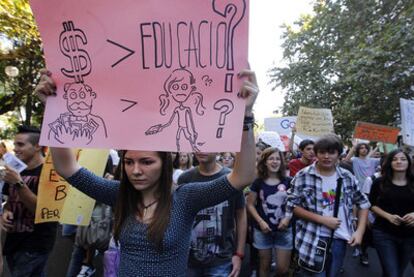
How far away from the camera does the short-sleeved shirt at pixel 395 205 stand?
4117 mm

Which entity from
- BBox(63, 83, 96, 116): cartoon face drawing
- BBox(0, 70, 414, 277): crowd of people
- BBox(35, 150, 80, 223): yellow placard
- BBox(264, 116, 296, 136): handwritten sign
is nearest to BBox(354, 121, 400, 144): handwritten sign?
BBox(264, 116, 296, 136): handwritten sign

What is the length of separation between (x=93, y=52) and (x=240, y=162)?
0.87 meters

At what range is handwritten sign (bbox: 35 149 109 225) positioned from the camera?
3.28 meters

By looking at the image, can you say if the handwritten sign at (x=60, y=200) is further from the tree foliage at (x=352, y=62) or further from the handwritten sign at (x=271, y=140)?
the tree foliage at (x=352, y=62)

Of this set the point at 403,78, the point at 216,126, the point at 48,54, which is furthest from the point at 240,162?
the point at 403,78

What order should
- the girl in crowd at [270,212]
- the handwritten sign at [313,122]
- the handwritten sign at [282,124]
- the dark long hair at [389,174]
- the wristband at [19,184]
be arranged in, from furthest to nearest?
1. the handwritten sign at [282,124]
2. the handwritten sign at [313,122]
3. the girl in crowd at [270,212]
4. the dark long hair at [389,174]
5. the wristband at [19,184]

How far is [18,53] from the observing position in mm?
10680

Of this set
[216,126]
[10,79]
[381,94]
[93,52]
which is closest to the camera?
[216,126]

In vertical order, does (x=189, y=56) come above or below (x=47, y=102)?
above

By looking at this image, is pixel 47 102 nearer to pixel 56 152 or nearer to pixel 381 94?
pixel 56 152

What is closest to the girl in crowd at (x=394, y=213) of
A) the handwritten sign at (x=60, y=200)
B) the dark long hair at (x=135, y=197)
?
the handwritten sign at (x=60, y=200)

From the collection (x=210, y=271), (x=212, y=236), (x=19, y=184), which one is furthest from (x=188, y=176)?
(x=19, y=184)

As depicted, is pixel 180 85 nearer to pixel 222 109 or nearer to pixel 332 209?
pixel 222 109

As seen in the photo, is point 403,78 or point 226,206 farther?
point 403,78
